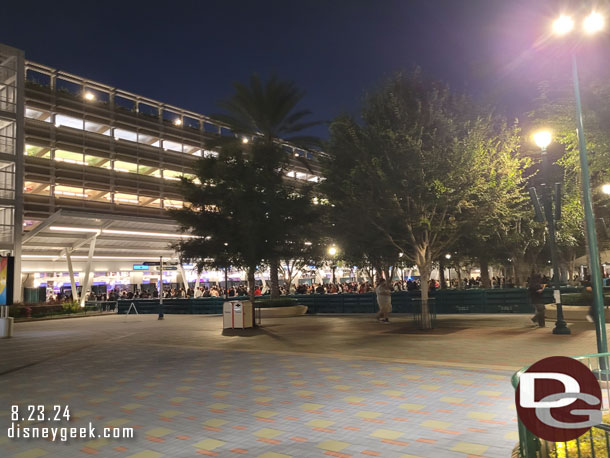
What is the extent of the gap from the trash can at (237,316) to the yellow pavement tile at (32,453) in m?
13.3

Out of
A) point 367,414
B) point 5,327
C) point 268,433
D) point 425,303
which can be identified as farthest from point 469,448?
point 5,327

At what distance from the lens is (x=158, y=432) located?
19.4ft

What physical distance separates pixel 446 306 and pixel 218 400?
63.7 ft

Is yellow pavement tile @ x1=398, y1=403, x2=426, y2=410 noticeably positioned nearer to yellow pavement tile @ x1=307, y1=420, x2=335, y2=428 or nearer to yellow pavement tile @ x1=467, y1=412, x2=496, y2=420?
yellow pavement tile @ x1=467, y1=412, x2=496, y2=420

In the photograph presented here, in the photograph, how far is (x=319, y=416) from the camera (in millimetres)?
6324

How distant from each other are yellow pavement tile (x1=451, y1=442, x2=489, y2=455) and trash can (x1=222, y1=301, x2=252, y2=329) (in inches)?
563

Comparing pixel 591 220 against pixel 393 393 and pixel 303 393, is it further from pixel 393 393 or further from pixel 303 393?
pixel 303 393

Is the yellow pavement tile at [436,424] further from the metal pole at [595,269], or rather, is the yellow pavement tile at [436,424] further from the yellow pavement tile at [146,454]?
the metal pole at [595,269]

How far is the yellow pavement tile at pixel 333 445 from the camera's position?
5.06 meters

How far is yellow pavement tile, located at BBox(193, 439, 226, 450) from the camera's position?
530 cm

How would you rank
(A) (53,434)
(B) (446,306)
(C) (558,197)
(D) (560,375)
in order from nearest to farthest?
(D) (560,375), (A) (53,434), (C) (558,197), (B) (446,306)

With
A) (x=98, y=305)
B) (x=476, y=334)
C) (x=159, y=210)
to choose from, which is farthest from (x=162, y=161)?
(x=476, y=334)

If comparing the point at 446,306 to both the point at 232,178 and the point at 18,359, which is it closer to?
the point at 232,178

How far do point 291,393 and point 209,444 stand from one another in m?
2.42
